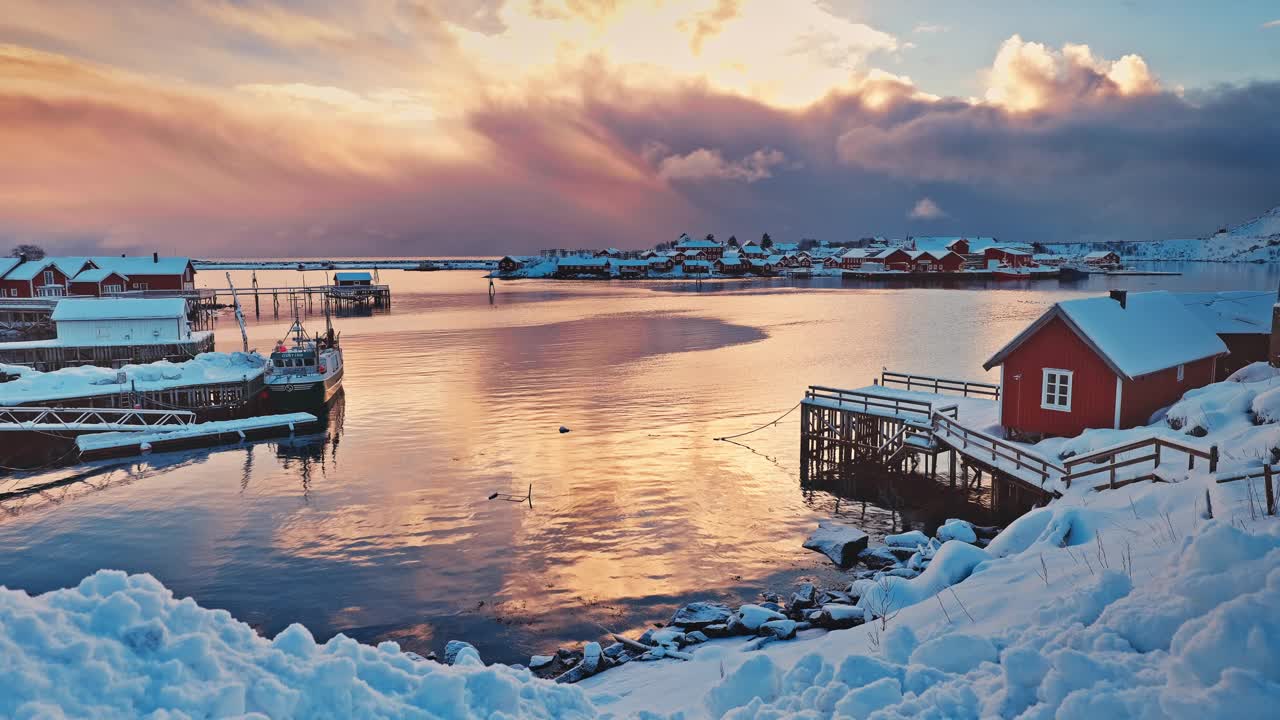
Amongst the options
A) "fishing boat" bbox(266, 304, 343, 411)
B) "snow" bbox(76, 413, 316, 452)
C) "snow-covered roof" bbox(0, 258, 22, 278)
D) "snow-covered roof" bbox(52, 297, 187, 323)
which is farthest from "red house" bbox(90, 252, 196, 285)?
"snow" bbox(76, 413, 316, 452)

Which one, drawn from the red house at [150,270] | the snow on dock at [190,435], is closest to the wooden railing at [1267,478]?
the snow on dock at [190,435]

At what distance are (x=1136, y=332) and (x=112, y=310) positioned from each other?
221ft

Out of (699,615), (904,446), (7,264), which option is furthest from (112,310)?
(699,615)

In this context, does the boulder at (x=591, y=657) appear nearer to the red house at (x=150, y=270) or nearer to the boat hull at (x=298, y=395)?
the boat hull at (x=298, y=395)

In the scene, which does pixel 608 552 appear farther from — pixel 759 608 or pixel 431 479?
pixel 431 479

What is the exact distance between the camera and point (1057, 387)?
2373 centimetres

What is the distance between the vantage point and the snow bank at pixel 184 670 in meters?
6.00

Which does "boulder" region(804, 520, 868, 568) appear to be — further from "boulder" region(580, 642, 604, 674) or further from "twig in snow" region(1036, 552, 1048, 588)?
"boulder" region(580, 642, 604, 674)

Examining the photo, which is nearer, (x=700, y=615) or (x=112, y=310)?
(x=700, y=615)

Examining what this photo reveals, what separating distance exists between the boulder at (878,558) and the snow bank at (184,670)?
13032 mm

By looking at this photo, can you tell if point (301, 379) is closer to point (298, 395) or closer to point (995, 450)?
point (298, 395)

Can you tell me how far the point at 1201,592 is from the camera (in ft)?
25.0

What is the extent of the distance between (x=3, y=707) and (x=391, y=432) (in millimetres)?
30730

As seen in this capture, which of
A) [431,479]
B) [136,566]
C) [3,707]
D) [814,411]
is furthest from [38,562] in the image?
[814,411]
